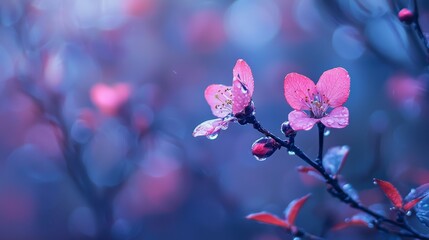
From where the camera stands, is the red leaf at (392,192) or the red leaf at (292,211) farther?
the red leaf at (292,211)

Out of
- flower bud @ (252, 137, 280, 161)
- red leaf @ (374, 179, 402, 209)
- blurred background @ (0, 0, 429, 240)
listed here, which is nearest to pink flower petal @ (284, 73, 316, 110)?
flower bud @ (252, 137, 280, 161)

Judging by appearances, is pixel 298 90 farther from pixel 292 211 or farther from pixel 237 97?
pixel 292 211

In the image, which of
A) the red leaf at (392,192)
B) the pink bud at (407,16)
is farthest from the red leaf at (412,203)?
the pink bud at (407,16)

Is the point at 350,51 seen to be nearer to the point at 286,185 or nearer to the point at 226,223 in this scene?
the point at 286,185

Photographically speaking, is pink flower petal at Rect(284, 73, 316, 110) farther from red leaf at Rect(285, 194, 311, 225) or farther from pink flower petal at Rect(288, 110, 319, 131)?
red leaf at Rect(285, 194, 311, 225)

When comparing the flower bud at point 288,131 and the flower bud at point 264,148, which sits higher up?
the flower bud at point 288,131

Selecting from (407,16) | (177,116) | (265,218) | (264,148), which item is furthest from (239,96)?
(177,116)

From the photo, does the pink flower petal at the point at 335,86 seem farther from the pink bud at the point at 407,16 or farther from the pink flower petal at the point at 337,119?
the pink bud at the point at 407,16
